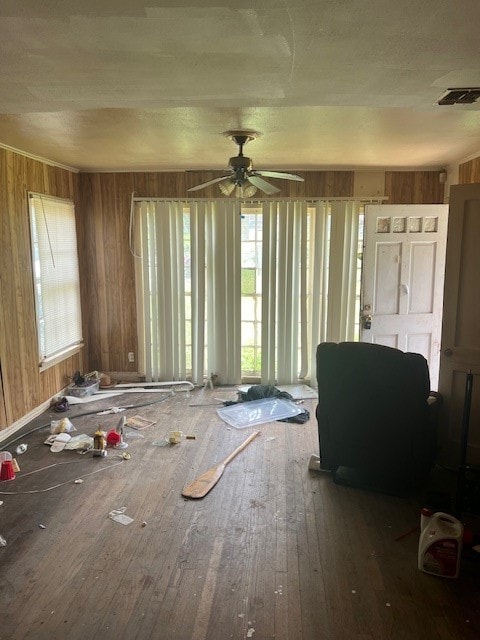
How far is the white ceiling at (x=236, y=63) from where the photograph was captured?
1391 mm

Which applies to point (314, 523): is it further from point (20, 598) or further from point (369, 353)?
point (20, 598)

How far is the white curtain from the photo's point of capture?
5043mm

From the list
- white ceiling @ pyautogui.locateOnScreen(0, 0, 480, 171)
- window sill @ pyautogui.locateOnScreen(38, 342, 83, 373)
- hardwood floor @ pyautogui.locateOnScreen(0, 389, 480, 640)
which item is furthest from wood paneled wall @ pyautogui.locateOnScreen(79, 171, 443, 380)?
hardwood floor @ pyautogui.locateOnScreen(0, 389, 480, 640)

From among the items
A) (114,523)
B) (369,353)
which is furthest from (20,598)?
(369,353)

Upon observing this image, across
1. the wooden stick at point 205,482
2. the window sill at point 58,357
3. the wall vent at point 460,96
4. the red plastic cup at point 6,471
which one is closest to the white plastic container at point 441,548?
the wooden stick at point 205,482

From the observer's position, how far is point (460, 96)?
7.11ft

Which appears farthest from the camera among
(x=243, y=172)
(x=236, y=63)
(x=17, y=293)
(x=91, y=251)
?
(x=91, y=251)

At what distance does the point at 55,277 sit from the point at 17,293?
2.27 feet

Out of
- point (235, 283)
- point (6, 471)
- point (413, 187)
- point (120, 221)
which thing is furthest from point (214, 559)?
point (413, 187)

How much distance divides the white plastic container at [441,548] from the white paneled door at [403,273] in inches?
108

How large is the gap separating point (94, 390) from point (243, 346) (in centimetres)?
181

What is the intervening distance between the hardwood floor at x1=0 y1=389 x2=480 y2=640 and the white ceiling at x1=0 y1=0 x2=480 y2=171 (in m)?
2.34

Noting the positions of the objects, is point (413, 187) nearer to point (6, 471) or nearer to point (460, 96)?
point (460, 96)

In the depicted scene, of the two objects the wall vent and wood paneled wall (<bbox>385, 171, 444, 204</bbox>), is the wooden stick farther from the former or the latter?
wood paneled wall (<bbox>385, 171, 444, 204</bbox>)
